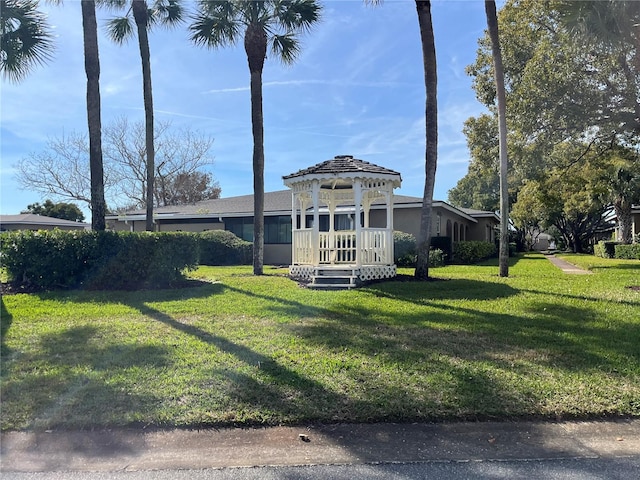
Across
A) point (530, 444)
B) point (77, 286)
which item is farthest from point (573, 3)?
point (77, 286)

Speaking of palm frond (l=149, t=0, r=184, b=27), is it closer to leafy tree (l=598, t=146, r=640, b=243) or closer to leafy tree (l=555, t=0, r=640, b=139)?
leafy tree (l=555, t=0, r=640, b=139)

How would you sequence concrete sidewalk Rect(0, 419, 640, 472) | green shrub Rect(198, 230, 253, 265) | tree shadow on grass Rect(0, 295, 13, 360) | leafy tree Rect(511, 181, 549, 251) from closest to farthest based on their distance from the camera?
1. concrete sidewalk Rect(0, 419, 640, 472)
2. tree shadow on grass Rect(0, 295, 13, 360)
3. green shrub Rect(198, 230, 253, 265)
4. leafy tree Rect(511, 181, 549, 251)

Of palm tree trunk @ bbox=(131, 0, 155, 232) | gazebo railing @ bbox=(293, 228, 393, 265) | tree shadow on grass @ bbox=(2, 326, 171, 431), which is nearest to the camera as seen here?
tree shadow on grass @ bbox=(2, 326, 171, 431)

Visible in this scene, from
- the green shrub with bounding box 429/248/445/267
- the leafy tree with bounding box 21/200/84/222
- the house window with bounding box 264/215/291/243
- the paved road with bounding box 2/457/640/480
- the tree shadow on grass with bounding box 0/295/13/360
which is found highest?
the leafy tree with bounding box 21/200/84/222

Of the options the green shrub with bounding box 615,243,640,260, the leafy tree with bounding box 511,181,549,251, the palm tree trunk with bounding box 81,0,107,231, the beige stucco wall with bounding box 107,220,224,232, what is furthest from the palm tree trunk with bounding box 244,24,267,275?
the green shrub with bounding box 615,243,640,260

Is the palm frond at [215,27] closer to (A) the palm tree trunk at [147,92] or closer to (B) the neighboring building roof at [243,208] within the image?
(A) the palm tree trunk at [147,92]

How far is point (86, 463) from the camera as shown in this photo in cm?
340

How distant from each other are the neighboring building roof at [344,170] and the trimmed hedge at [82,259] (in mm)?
4088

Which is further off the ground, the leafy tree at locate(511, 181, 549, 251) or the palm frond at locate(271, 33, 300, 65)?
the palm frond at locate(271, 33, 300, 65)

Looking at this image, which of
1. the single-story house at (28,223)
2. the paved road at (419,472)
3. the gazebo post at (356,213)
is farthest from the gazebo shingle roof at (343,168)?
the single-story house at (28,223)

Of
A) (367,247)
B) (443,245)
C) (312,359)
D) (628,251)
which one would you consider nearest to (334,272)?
(367,247)

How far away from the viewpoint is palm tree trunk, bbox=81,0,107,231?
37.1 feet

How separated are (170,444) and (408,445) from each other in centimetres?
182

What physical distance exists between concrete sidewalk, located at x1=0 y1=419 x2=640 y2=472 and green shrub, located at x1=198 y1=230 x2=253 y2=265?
16.7 m
